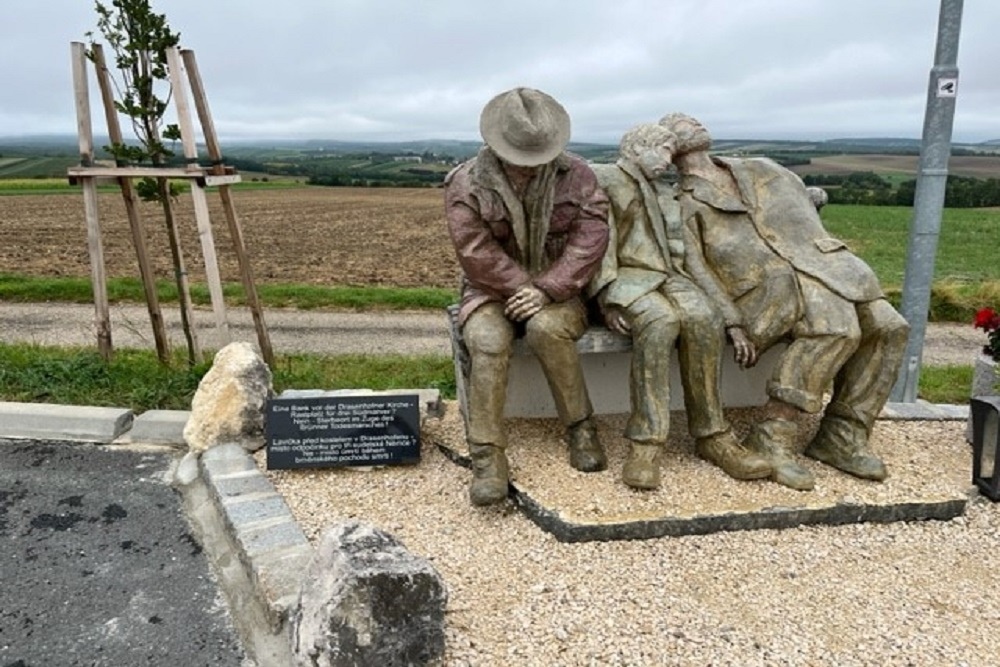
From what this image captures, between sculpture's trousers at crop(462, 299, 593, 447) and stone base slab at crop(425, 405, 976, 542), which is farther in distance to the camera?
sculpture's trousers at crop(462, 299, 593, 447)

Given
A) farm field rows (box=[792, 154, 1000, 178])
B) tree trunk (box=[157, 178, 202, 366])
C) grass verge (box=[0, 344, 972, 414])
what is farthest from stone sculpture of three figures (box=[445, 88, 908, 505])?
farm field rows (box=[792, 154, 1000, 178])

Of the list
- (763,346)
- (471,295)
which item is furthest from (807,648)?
(471,295)

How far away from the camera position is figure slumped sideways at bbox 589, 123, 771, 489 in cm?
405

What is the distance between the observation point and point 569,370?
4133 mm

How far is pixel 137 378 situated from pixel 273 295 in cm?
605

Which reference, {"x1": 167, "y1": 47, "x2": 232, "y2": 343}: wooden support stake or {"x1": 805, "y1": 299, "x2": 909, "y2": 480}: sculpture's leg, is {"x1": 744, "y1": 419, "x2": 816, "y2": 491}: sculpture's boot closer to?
{"x1": 805, "y1": 299, "x2": 909, "y2": 480}: sculpture's leg

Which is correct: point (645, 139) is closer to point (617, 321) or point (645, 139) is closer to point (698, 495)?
point (617, 321)

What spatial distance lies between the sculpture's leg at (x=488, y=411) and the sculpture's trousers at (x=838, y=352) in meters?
1.38

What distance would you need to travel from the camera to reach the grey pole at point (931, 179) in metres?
5.21

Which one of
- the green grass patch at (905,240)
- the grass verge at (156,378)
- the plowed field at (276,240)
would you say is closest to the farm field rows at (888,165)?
the green grass patch at (905,240)

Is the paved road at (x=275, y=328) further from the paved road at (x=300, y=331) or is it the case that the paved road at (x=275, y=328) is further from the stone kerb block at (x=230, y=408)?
the stone kerb block at (x=230, y=408)

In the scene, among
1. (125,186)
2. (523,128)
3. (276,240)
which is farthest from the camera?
(276,240)

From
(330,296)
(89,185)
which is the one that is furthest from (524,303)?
(330,296)

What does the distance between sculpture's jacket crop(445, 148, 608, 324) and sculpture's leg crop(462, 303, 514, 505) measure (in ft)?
0.86
